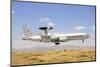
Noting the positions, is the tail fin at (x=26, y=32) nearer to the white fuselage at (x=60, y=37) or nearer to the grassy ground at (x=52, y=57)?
the white fuselage at (x=60, y=37)

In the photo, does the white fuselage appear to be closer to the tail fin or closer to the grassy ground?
the tail fin

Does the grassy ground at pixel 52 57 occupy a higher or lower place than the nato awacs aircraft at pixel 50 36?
lower

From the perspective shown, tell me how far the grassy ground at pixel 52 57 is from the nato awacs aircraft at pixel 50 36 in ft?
0.53

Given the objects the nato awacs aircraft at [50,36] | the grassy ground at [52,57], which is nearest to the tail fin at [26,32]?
the nato awacs aircraft at [50,36]

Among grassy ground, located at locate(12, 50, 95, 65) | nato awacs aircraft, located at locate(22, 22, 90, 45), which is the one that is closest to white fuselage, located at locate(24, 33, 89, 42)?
nato awacs aircraft, located at locate(22, 22, 90, 45)

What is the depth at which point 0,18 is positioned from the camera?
8.32 feet

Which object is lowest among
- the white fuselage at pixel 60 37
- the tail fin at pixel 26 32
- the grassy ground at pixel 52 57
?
the grassy ground at pixel 52 57

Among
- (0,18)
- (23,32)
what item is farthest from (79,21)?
(0,18)

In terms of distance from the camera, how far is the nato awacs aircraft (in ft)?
8.75

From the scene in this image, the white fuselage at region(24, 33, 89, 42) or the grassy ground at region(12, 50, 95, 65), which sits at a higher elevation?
the white fuselage at region(24, 33, 89, 42)

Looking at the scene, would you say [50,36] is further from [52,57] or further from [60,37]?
[52,57]

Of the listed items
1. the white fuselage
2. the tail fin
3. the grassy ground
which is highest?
the tail fin

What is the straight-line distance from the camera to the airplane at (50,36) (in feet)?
8.75

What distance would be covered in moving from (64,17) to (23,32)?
599 mm
